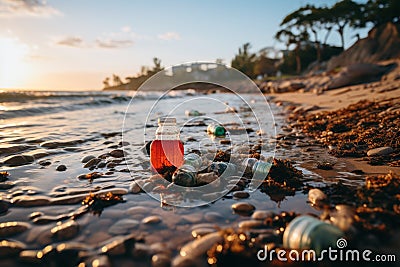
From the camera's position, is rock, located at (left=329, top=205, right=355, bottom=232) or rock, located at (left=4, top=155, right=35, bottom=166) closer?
rock, located at (left=329, top=205, right=355, bottom=232)

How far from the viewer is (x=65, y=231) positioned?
6.54ft

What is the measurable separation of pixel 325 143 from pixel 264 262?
3662 millimetres

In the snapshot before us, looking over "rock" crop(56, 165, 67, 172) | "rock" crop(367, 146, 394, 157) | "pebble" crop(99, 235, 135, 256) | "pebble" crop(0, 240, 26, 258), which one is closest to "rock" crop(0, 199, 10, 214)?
"pebble" crop(0, 240, 26, 258)

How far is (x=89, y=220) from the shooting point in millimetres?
2195

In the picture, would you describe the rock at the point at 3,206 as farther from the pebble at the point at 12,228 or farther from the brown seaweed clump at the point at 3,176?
the brown seaweed clump at the point at 3,176

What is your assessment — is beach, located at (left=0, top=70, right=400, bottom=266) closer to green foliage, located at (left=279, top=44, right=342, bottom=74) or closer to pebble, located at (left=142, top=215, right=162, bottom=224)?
pebble, located at (left=142, top=215, right=162, bottom=224)

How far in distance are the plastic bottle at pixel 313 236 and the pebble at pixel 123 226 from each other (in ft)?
3.90

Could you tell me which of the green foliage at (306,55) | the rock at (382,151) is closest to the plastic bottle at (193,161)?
the rock at (382,151)

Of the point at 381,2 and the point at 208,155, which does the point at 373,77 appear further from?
the point at 381,2

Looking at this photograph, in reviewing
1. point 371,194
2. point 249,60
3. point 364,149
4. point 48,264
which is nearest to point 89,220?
point 48,264

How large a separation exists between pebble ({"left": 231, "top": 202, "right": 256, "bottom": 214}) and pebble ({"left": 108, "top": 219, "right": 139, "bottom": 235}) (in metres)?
0.86

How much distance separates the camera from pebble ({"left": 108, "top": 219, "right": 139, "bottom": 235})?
6.61 ft

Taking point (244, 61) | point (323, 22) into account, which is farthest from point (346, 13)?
point (244, 61)

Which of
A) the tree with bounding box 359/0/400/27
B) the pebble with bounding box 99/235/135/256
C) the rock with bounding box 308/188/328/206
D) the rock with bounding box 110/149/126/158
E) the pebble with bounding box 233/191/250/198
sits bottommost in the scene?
the pebble with bounding box 99/235/135/256
